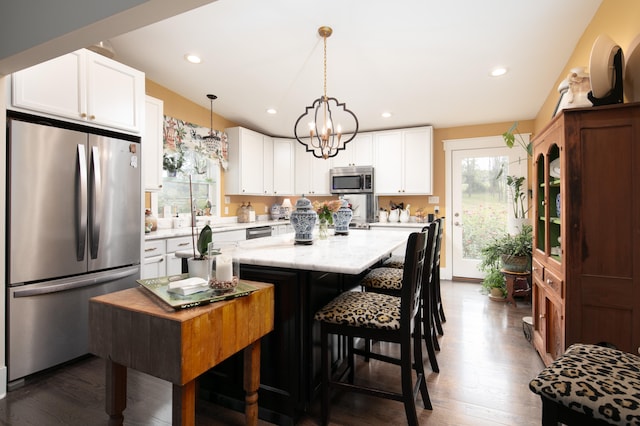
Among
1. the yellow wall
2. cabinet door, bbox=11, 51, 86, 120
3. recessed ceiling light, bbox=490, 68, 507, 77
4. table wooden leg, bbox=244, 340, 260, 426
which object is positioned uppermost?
recessed ceiling light, bbox=490, 68, 507, 77

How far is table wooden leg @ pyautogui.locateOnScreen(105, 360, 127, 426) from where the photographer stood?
138 cm

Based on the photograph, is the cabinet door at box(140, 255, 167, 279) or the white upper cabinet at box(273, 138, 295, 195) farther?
the white upper cabinet at box(273, 138, 295, 195)

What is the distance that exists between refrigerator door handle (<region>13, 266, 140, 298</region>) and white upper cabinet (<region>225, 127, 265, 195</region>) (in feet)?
8.00

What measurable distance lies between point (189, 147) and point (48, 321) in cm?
267

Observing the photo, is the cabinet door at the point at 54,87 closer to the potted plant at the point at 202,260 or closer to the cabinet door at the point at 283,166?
the potted plant at the point at 202,260

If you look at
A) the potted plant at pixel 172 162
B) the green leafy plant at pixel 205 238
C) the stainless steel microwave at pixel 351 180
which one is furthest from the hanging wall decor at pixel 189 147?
the green leafy plant at pixel 205 238

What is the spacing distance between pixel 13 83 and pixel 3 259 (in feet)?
3.64

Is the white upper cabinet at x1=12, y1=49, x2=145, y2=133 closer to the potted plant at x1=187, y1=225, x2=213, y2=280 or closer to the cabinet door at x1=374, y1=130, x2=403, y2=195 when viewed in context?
the potted plant at x1=187, y1=225, x2=213, y2=280

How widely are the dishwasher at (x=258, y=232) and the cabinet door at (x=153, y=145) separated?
1.41m

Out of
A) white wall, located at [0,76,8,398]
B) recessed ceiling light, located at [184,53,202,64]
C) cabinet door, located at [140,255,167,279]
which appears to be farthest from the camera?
recessed ceiling light, located at [184,53,202,64]

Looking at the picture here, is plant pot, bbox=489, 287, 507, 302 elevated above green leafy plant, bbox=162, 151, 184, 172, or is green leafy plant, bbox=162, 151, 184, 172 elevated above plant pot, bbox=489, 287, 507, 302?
green leafy plant, bbox=162, 151, 184, 172

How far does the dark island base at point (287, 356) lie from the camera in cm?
167

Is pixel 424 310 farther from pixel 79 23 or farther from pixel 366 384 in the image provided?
pixel 79 23

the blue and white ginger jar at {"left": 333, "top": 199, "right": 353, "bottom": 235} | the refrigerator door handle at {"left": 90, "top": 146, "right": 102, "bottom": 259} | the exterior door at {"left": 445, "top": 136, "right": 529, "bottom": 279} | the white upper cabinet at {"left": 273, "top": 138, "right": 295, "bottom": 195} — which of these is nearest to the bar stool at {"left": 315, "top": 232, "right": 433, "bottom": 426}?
the blue and white ginger jar at {"left": 333, "top": 199, "right": 353, "bottom": 235}
